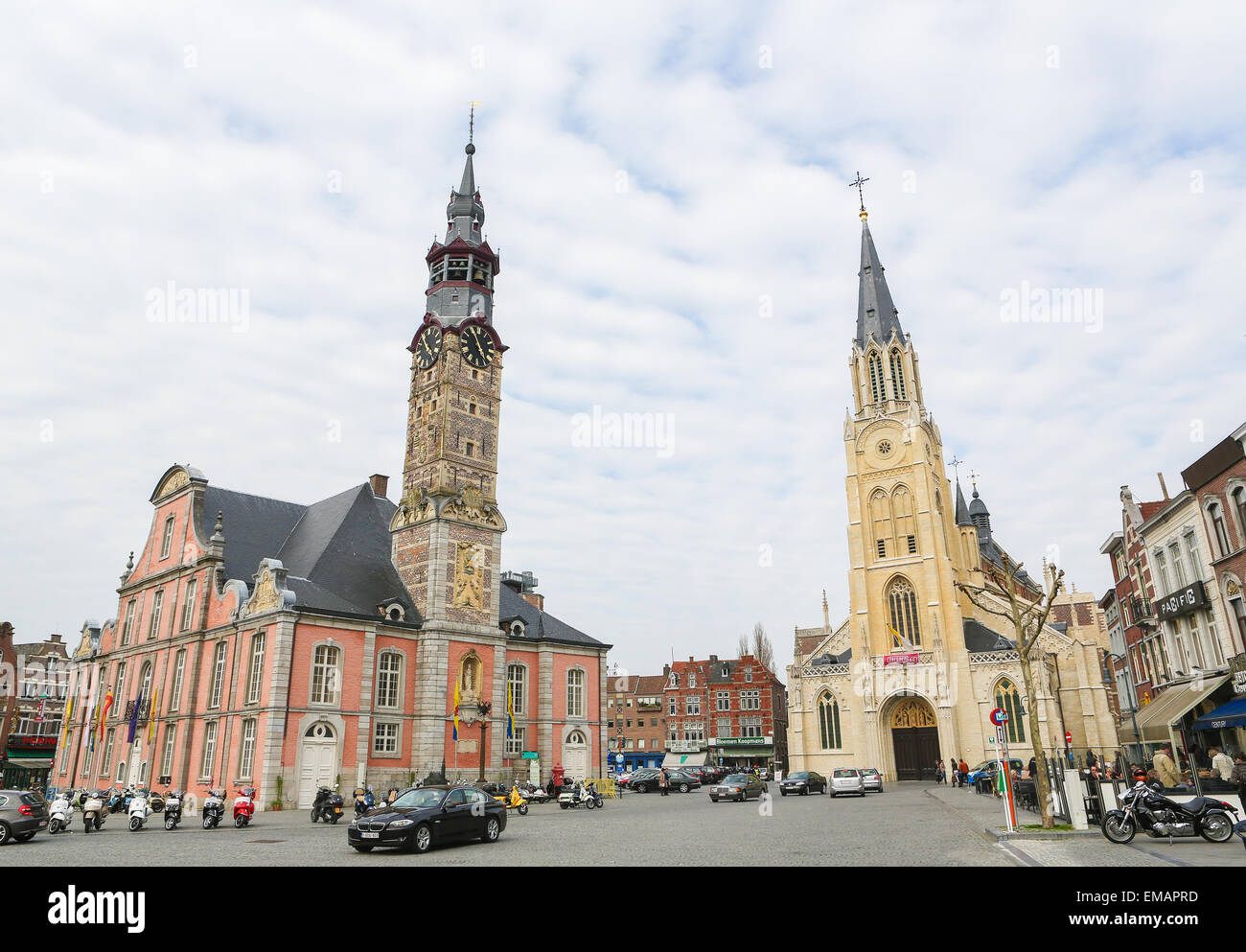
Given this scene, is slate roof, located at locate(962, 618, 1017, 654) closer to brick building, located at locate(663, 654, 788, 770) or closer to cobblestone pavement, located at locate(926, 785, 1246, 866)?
brick building, located at locate(663, 654, 788, 770)

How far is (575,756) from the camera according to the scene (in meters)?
43.5

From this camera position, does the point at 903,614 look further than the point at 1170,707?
Yes

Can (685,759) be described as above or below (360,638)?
below

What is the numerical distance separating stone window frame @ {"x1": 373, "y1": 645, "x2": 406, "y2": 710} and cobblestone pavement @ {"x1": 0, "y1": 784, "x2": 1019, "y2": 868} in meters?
10.2

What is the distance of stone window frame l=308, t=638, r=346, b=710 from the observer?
34.4m

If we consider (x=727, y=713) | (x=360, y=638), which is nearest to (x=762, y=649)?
(x=727, y=713)

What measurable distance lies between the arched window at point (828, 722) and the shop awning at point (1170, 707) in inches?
1012

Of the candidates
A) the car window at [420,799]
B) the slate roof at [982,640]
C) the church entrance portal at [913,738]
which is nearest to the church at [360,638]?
the car window at [420,799]

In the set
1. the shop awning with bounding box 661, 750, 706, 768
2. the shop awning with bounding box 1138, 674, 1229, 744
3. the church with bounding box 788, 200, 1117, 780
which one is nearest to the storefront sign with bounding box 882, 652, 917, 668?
the church with bounding box 788, 200, 1117, 780

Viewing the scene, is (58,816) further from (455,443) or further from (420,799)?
(455,443)

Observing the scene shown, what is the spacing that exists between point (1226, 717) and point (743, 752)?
63601 mm
